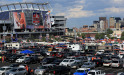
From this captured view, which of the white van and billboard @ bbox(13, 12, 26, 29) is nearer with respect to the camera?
the white van

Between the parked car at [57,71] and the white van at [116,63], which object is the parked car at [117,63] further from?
the parked car at [57,71]

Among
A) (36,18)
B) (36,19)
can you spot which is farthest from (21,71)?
(36,19)

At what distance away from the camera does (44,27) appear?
150125 mm

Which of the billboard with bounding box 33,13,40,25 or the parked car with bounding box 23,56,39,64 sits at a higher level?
the billboard with bounding box 33,13,40,25

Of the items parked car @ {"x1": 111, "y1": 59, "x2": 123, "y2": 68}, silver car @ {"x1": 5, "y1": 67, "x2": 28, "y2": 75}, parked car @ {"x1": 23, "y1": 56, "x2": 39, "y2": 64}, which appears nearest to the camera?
silver car @ {"x1": 5, "y1": 67, "x2": 28, "y2": 75}

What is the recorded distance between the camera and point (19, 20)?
13275 cm

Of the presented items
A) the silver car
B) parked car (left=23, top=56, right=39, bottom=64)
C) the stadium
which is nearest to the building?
the stadium

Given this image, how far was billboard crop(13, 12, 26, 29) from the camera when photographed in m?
131

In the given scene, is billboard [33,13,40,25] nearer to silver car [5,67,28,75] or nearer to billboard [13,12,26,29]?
billboard [13,12,26,29]

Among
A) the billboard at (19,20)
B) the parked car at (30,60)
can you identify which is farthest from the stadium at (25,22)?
the parked car at (30,60)

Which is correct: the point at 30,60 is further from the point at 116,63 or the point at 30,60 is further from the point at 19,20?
the point at 19,20

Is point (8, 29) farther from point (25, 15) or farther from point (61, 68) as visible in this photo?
point (61, 68)

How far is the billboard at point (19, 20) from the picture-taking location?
131 meters

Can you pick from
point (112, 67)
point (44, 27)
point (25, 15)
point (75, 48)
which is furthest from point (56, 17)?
point (112, 67)
